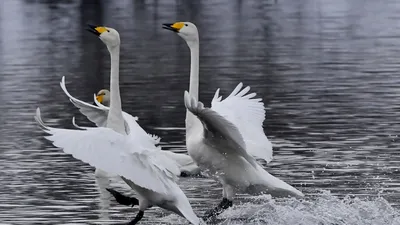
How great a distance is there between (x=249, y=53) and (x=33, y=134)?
531 inches

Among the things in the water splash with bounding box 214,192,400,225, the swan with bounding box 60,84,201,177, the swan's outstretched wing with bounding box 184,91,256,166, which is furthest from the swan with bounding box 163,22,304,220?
the swan with bounding box 60,84,201,177

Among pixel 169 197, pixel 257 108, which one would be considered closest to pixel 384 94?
pixel 257 108

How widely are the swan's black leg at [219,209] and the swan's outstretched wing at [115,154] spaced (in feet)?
3.27

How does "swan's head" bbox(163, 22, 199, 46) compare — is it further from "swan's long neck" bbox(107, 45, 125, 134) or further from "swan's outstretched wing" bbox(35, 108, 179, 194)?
"swan's outstretched wing" bbox(35, 108, 179, 194)

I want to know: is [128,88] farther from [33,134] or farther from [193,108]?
[193,108]

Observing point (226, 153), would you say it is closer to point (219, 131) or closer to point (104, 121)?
point (219, 131)

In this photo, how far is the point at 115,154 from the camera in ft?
33.9

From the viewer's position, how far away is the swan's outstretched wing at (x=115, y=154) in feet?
33.2

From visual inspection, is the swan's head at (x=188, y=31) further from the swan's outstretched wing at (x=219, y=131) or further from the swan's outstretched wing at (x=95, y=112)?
the swan's outstretched wing at (x=95, y=112)

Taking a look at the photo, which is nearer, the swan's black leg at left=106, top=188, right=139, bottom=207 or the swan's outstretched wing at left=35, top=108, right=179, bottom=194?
the swan's outstretched wing at left=35, top=108, right=179, bottom=194

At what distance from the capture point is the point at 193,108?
10.6m

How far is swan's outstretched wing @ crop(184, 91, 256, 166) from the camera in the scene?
34.9ft

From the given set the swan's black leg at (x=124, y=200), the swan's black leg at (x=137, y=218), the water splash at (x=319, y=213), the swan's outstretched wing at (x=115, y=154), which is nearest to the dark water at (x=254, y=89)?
the water splash at (x=319, y=213)

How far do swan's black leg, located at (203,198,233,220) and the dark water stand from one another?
0.38 ft
